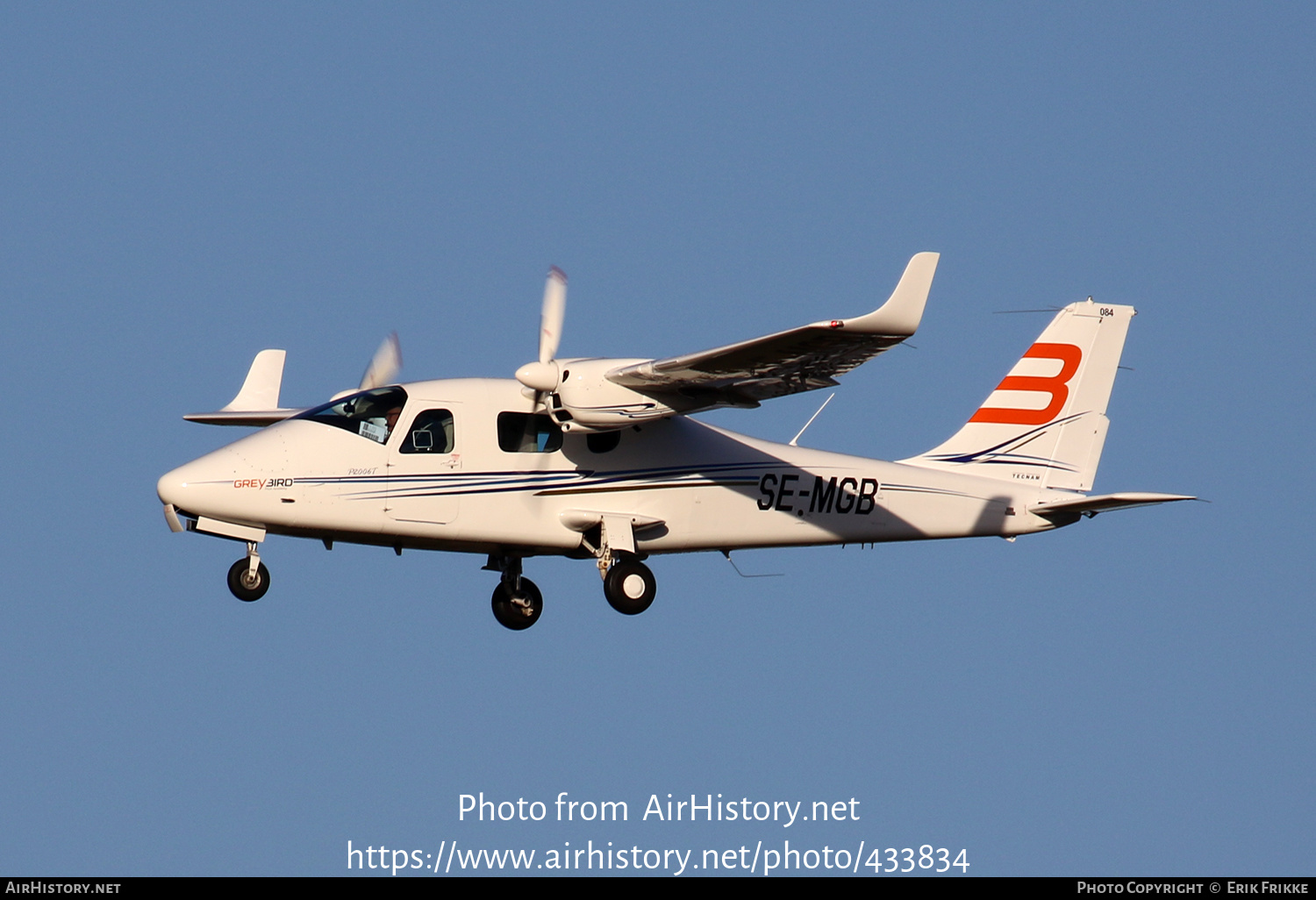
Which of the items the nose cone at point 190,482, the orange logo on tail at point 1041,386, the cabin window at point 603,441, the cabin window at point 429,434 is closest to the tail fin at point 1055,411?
the orange logo on tail at point 1041,386

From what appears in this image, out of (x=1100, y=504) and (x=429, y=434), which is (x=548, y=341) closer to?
(x=429, y=434)

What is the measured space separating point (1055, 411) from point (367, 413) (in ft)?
31.9

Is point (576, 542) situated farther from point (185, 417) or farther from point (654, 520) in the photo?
point (185, 417)

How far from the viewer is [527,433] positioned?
2034 cm

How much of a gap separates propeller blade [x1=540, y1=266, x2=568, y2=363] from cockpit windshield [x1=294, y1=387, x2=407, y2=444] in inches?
68.9

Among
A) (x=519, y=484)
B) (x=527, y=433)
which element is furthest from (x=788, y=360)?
(x=519, y=484)

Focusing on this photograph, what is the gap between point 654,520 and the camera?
20984 millimetres

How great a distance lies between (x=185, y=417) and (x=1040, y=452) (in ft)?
38.3

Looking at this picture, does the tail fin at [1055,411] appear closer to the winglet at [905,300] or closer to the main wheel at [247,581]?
the winglet at [905,300]

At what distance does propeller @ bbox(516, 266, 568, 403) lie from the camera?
64.0ft

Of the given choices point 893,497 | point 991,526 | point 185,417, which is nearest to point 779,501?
point 893,497

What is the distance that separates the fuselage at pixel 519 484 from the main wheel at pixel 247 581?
46 centimetres

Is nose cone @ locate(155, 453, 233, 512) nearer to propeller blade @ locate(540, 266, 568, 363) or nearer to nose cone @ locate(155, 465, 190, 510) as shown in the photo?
nose cone @ locate(155, 465, 190, 510)

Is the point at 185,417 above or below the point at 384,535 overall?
above
